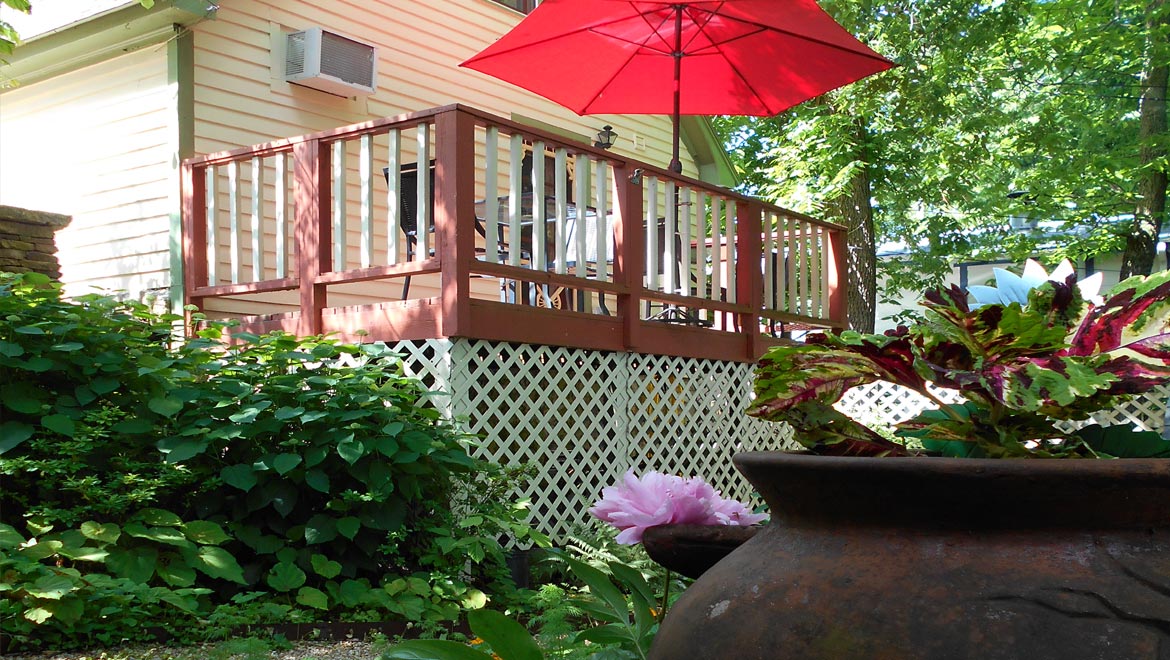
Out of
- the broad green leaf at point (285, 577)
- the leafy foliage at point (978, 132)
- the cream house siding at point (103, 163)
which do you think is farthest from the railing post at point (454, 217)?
the leafy foliage at point (978, 132)

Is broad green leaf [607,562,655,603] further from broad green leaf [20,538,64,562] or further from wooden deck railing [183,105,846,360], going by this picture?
wooden deck railing [183,105,846,360]

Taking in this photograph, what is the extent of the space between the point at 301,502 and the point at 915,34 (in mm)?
10941

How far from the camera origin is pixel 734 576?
3.16ft

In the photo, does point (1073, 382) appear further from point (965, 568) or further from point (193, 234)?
point (193, 234)

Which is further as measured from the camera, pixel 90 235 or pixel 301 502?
pixel 90 235

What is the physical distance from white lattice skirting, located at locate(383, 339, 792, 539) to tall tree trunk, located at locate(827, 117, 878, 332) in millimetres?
5551

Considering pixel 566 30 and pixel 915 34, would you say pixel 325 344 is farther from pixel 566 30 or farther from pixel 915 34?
pixel 915 34

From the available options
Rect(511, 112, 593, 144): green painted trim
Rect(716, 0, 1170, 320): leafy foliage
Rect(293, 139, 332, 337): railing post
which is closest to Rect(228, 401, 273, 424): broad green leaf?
Rect(293, 139, 332, 337): railing post

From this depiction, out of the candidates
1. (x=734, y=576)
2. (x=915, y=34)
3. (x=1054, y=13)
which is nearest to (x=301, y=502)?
(x=734, y=576)

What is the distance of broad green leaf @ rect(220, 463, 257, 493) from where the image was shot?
4.03 meters

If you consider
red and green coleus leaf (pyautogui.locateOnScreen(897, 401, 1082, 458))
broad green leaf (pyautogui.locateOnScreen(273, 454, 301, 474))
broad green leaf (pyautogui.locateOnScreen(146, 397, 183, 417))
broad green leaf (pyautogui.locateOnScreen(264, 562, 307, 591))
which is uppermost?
red and green coleus leaf (pyautogui.locateOnScreen(897, 401, 1082, 458))

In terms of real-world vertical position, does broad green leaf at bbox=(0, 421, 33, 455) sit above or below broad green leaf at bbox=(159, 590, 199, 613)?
above

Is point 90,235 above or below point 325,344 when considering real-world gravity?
above

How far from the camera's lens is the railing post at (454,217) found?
16.5 feet
